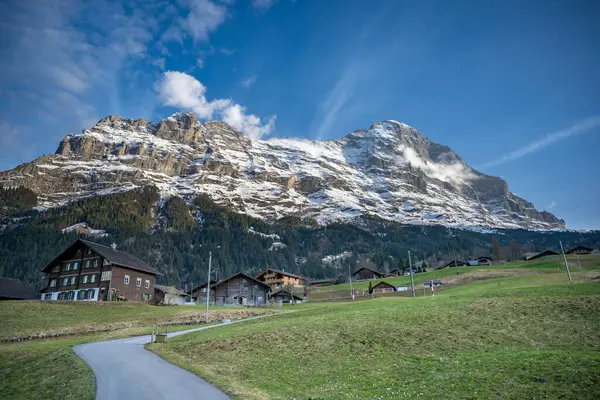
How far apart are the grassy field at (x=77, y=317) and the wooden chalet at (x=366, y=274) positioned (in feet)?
328

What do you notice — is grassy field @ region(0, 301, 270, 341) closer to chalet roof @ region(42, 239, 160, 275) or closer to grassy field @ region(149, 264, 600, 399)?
chalet roof @ region(42, 239, 160, 275)

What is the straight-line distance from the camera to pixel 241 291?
103 meters

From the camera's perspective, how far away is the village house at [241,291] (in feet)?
332

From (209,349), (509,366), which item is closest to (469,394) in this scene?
(509,366)

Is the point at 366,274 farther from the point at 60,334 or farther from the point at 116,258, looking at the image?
the point at 60,334

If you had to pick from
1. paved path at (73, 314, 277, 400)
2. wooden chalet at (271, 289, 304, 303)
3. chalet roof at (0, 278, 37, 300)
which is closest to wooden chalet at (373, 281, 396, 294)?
wooden chalet at (271, 289, 304, 303)

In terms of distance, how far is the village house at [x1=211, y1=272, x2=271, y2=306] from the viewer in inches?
3979

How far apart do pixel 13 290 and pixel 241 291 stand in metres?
52.2

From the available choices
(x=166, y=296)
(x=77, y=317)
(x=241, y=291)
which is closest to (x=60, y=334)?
(x=77, y=317)

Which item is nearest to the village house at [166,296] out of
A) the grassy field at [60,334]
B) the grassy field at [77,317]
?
the grassy field at [60,334]

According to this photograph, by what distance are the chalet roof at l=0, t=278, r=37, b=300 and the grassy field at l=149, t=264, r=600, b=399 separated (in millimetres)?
66879

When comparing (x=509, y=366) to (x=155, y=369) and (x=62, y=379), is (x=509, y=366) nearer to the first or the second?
(x=155, y=369)

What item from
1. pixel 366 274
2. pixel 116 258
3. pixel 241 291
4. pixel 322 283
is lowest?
pixel 241 291

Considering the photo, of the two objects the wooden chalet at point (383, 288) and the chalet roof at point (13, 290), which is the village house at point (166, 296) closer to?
the chalet roof at point (13, 290)
